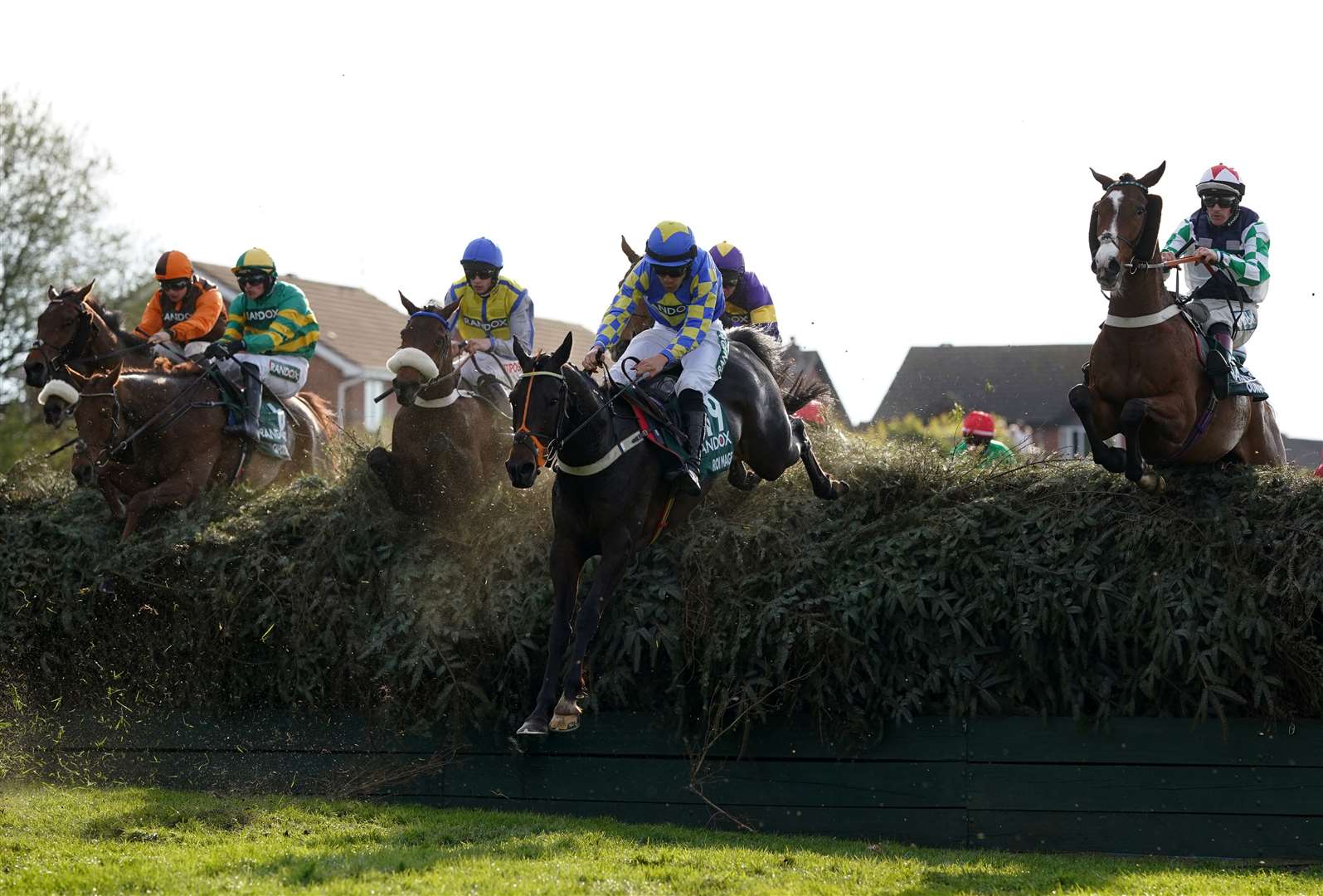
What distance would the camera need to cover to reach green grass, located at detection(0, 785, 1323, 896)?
21.3 ft

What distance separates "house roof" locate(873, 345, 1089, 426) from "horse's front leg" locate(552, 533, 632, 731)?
83.0 feet

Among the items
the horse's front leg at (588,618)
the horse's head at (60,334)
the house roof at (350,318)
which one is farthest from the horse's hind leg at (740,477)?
the house roof at (350,318)

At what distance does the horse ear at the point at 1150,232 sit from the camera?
8.60 meters

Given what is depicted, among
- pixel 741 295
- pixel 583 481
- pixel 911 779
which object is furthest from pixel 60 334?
pixel 911 779

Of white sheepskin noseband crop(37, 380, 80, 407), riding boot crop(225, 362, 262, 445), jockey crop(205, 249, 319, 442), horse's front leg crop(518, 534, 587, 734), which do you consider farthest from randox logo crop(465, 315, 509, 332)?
horse's front leg crop(518, 534, 587, 734)

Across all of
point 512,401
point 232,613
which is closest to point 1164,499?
point 512,401

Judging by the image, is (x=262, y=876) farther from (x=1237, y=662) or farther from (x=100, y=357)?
(x=100, y=357)

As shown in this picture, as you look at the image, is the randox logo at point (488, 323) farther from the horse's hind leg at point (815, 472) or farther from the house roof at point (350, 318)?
the house roof at point (350, 318)

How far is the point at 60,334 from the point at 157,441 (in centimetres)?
127

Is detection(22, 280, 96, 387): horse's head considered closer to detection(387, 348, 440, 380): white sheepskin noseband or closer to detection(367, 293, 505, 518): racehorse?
detection(367, 293, 505, 518): racehorse

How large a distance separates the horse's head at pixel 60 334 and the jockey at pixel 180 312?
0.56 metres

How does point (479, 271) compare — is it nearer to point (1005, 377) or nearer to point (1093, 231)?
point (1093, 231)

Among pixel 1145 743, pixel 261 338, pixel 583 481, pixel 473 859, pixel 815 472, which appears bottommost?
pixel 473 859

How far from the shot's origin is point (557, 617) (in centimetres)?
825
